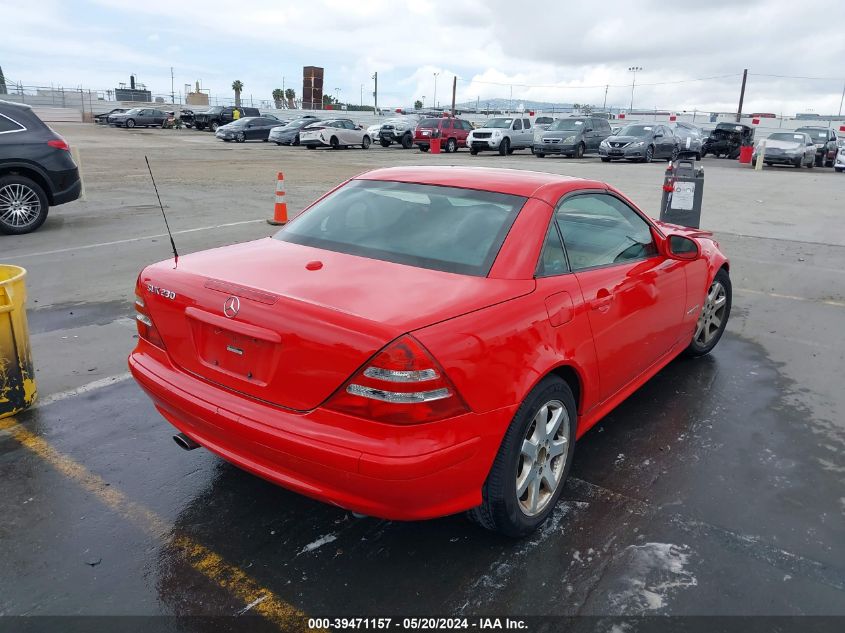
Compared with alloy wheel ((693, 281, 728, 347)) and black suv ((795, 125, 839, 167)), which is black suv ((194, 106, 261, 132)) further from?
alloy wheel ((693, 281, 728, 347))

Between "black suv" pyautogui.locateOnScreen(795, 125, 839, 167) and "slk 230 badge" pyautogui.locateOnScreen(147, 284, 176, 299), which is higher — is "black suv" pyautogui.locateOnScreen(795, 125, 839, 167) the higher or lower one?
the higher one

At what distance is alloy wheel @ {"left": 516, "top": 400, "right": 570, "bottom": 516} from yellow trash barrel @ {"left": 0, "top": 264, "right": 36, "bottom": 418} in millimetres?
3082

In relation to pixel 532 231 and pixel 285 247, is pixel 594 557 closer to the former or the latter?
pixel 532 231

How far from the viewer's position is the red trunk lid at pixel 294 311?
249 centimetres

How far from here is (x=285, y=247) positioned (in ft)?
11.2

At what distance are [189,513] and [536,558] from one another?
1.63 meters

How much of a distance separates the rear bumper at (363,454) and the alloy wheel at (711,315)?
3.13 m

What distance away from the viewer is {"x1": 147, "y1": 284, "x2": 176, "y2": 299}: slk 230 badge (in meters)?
2.98

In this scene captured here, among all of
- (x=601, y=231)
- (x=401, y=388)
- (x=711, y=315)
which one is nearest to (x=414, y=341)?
(x=401, y=388)

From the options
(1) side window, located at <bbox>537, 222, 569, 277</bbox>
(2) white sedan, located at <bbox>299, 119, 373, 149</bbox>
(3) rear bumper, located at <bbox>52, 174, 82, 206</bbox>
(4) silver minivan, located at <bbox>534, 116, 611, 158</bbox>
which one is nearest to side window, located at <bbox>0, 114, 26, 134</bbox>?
(3) rear bumper, located at <bbox>52, 174, 82, 206</bbox>

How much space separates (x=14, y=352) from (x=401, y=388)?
2.85 meters

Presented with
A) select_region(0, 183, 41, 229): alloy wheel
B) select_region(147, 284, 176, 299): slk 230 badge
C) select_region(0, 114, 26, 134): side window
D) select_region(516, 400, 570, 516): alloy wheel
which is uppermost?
select_region(0, 114, 26, 134): side window

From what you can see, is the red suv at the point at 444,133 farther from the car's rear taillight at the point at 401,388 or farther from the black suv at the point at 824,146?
the car's rear taillight at the point at 401,388

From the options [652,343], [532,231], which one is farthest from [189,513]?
[652,343]
